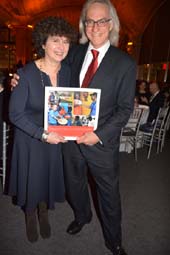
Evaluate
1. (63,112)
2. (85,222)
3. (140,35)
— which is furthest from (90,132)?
(140,35)

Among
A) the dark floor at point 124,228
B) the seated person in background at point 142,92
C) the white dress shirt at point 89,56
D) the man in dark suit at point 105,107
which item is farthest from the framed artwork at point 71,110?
the seated person in background at point 142,92

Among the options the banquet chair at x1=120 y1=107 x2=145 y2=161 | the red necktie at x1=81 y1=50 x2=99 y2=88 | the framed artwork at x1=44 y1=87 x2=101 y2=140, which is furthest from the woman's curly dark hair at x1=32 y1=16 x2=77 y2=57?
the banquet chair at x1=120 y1=107 x2=145 y2=161

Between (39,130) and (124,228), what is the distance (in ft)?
4.61

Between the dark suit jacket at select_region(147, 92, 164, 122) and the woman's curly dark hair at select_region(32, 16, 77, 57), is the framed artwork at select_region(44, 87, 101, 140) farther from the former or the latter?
the dark suit jacket at select_region(147, 92, 164, 122)

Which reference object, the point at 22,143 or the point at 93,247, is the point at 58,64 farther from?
the point at 93,247

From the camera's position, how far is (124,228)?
2510 millimetres

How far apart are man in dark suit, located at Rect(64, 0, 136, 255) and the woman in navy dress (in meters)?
0.13

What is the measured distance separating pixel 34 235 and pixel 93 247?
1.70ft

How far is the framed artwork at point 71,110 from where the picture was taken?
162cm

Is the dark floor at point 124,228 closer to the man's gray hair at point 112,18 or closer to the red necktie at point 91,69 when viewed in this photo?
the red necktie at point 91,69

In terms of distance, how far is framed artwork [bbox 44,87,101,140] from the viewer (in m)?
1.62

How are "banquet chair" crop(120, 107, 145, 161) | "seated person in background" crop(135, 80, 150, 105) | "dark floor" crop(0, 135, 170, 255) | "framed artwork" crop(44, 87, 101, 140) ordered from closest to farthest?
"framed artwork" crop(44, 87, 101, 140), "dark floor" crop(0, 135, 170, 255), "banquet chair" crop(120, 107, 145, 161), "seated person in background" crop(135, 80, 150, 105)

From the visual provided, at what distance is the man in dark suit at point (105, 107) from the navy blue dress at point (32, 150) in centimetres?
13

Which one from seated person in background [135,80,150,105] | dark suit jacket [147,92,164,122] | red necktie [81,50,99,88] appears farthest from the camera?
seated person in background [135,80,150,105]
